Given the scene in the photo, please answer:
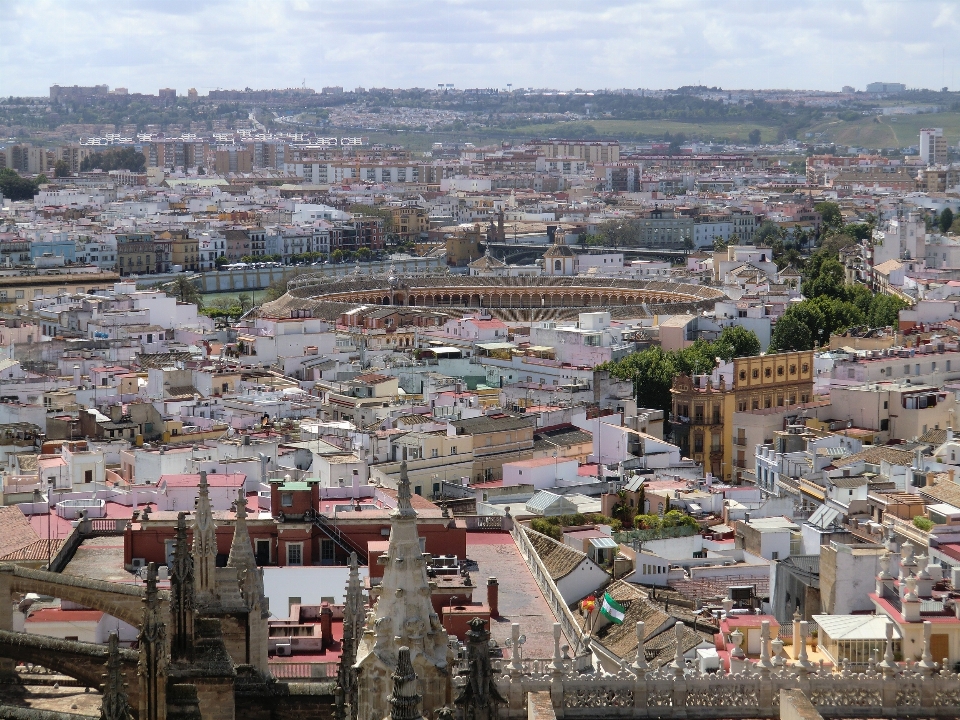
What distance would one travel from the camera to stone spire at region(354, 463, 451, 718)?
605 centimetres

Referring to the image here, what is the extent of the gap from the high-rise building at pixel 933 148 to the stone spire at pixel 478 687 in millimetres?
124252

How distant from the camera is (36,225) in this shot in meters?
70.8

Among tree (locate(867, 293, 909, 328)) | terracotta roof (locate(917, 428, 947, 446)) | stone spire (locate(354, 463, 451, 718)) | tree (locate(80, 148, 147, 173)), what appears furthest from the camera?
tree (locate(80, 148, 147, 173))

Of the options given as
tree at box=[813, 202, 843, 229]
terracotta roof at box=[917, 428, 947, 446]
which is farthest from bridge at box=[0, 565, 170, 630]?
tree at box=[813, 202, 843, 229]

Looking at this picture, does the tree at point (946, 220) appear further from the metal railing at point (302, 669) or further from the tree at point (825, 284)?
the metal railing at point (302, 669)

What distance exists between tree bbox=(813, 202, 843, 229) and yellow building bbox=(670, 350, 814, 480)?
47.7 meters

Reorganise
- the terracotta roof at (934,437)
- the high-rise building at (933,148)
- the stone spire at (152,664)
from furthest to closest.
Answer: the high-rise building at (933,148)
the terracotta roof at (934,437)
the stone spire at (152,664)

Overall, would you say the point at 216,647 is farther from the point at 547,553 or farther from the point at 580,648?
the point at 547,553

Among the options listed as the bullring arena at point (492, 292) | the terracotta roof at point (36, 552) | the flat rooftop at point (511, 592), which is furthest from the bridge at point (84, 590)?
the bullring arena at point (492, 292)

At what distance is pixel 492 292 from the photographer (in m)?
58.2

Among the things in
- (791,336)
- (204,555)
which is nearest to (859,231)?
(791,336)

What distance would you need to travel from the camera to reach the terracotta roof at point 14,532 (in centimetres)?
1506

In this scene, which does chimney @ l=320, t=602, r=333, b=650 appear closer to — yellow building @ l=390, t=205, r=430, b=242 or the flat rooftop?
the flat rooftop

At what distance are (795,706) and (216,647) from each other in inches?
97.7
